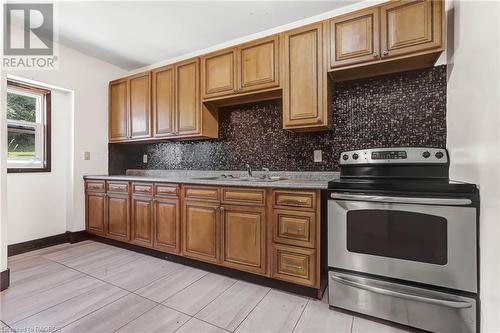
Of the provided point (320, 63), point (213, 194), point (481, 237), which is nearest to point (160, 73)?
point (213, 194)

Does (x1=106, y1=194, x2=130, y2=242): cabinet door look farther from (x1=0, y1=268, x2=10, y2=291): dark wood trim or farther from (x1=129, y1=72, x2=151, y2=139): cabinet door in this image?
(x1=0, y1=268, x2=10, y2=291): dark wood trim

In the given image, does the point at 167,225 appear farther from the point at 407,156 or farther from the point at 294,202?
the point at 407,156

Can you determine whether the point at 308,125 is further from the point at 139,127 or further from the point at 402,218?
the point at 139,127

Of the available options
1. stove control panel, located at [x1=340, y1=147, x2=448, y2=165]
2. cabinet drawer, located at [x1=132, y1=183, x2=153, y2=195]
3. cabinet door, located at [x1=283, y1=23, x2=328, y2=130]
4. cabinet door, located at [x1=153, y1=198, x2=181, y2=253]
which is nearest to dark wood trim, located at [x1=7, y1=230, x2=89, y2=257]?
cabinet drawer, located at [x1=132, y1=183, x2=153, y2=195]

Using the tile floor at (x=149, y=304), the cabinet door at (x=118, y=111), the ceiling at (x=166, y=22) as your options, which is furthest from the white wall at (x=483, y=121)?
the cabinet door at (x=118, y=111)

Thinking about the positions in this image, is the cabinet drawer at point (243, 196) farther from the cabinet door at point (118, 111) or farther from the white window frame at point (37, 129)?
the white window frame at point (37, 129)

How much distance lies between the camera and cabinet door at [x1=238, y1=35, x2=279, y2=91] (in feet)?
7.64

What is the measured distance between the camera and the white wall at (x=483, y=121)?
1.12 meters

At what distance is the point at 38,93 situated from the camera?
3.05m

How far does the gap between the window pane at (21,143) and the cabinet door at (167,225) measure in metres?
1.77

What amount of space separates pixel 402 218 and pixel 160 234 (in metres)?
2.26

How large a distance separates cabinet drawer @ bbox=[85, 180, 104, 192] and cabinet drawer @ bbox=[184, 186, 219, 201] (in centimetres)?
146

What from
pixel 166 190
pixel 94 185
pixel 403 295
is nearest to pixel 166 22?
A: pixel 166 190

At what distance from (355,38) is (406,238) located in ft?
5.17
